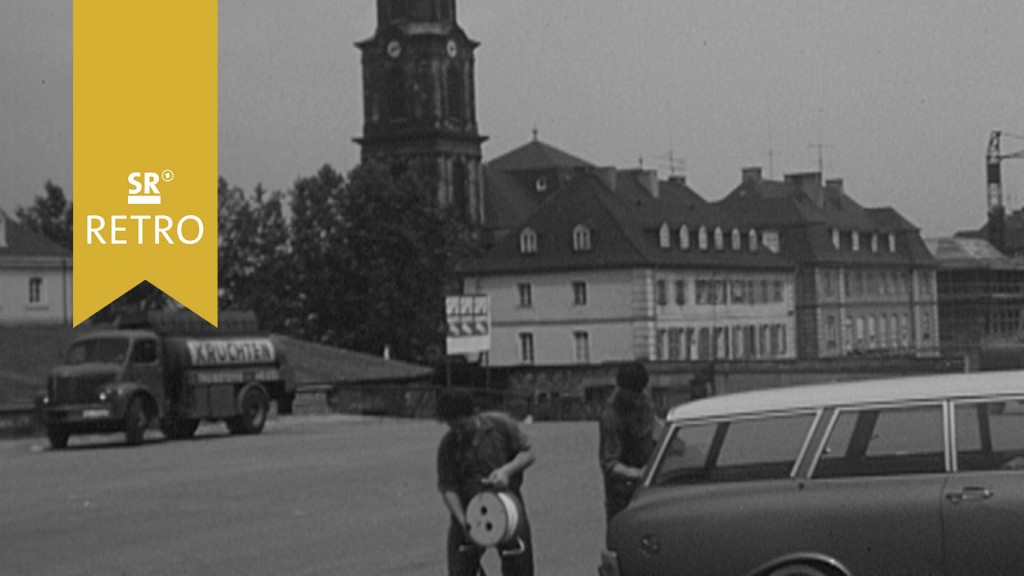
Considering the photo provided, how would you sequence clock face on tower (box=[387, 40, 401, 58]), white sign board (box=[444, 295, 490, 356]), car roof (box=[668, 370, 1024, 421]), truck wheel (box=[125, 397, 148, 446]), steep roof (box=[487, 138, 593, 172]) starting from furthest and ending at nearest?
steep roof (box=[487, 138, 593, 172]), clock face on tower (box=[387, 40, 401, 58]), white sign board (box=[444, 295, 490, 356]), truck wheel (box=[125, 397, 148, 446]), car roof (box=[668, 370, 1024, 421])

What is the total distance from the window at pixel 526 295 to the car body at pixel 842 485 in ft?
317

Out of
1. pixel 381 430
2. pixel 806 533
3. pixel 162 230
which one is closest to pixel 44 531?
pixel 162 230

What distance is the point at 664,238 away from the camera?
110m

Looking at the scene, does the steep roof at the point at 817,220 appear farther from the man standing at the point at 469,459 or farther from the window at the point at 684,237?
the man standing at the point at 469,459

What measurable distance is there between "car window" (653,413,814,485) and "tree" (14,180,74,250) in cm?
12930

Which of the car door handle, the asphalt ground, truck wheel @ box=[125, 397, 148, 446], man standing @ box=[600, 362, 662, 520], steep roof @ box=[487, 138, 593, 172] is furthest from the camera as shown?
steep roof @ box=[487, 138, 593, 172]

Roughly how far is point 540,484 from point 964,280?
8941 cm

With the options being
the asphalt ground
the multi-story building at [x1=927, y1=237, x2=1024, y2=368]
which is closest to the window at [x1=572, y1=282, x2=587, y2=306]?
the multi-story building at [x1=927, y1=237, x2=1024, y2=368]

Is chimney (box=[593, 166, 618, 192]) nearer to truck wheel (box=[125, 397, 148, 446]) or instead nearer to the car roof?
truck wheel (box=[125, 397, 148, 446])

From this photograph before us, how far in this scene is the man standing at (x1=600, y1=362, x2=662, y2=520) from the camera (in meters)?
13.6

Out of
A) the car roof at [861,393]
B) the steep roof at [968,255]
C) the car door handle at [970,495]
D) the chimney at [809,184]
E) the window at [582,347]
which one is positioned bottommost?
the car door handle at [970,495]

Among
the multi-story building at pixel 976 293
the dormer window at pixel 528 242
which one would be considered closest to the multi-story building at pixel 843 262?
the multi-story building at pixel 976 293

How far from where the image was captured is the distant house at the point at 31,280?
97250 millimetres

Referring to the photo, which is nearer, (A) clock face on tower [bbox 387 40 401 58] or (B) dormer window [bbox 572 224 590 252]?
(B) dormer window [bbox 572 224 590 252]
